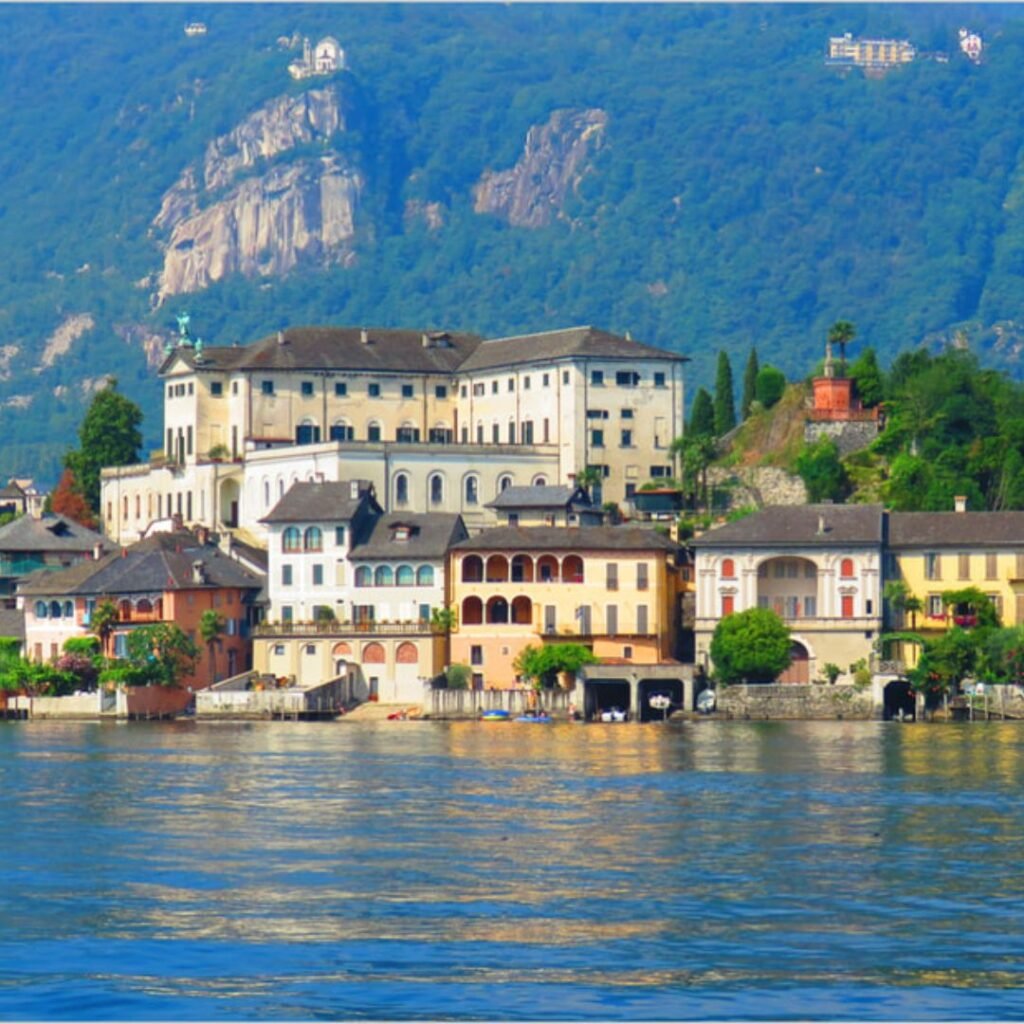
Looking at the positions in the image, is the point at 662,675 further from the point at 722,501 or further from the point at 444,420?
A: the point at 444,420

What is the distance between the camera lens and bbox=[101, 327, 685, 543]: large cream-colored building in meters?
150

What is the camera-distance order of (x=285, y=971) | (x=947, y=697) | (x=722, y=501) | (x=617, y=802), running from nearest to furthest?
1. (x=285, y=971)
2. (x=617, y=802)
3. (x=947, y=697)
4. (x=722, y=501)

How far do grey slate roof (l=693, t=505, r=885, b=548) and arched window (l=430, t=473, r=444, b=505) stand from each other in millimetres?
23702

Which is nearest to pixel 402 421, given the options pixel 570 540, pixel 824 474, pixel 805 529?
pixel 824 474

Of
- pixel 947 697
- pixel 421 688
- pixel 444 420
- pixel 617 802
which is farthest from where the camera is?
pixel 444 420

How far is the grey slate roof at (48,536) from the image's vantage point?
150500 mm

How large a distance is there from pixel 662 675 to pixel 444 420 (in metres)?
41.8

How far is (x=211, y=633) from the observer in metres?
132

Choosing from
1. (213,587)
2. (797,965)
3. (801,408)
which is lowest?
(797,965)

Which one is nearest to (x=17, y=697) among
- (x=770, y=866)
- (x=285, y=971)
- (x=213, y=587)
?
(x=213, y=587)

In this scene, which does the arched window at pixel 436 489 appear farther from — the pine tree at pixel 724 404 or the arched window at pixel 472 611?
the arched window at pixel 472 611

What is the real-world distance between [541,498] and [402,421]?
25604 millimetres

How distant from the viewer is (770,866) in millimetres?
63000

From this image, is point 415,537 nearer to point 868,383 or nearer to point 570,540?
point 570,540
